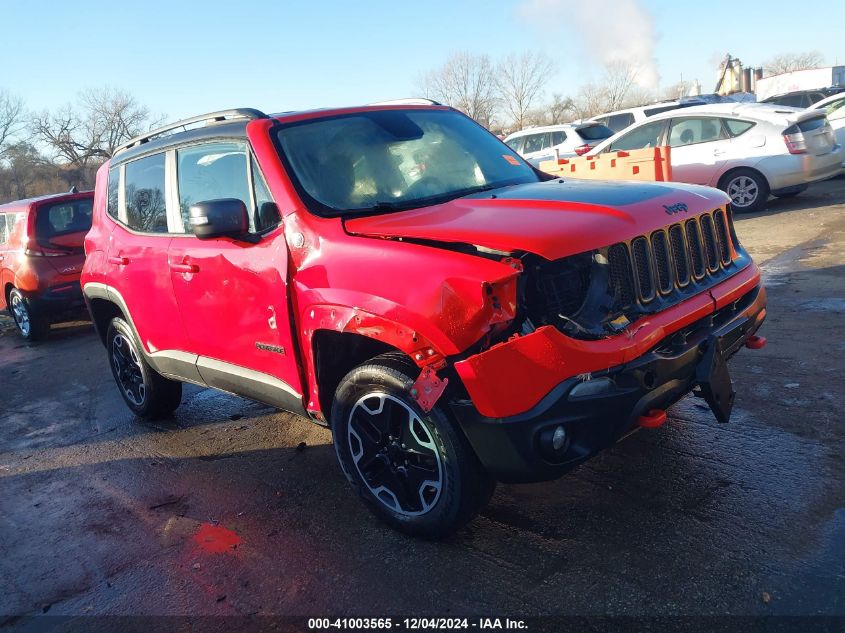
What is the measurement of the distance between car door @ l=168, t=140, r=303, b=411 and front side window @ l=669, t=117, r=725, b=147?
930 cm

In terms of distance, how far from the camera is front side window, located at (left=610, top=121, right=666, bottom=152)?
1185 cm

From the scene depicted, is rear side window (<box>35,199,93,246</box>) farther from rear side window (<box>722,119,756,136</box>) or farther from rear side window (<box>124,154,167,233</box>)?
rear side window (<box>722,119,756,136</box>)

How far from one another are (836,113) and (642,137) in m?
4.34

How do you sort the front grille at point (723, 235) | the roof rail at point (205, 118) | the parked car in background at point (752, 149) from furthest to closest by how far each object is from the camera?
the parked car in background at point (752, 149) < the roof rail at point (205, 118) < the front grille at point (723, 235)

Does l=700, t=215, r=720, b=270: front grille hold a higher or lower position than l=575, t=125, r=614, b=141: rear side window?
lower

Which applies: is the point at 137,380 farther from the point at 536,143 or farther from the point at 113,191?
the point at 536,143

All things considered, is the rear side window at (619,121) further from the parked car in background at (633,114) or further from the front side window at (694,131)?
the front side window at (694,131)

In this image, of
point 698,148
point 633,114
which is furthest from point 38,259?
point 633,114

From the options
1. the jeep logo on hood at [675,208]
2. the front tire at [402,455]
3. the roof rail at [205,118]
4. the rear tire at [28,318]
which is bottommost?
the rear tire at [28,318]

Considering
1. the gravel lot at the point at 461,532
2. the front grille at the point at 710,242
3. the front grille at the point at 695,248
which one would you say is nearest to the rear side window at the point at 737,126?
the gravel lot at the point at 461,532

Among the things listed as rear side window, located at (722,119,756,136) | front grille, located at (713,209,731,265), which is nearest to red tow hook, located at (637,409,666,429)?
front grille, located at (713,209,731,265)

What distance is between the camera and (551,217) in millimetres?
2873

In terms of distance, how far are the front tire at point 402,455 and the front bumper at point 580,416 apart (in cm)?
15

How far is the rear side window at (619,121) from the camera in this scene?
1861 centimetres
